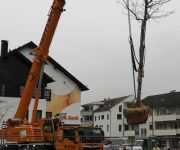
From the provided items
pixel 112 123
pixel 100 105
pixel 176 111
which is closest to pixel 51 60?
pixel 176 111

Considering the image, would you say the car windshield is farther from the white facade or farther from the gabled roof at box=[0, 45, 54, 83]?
the white facade

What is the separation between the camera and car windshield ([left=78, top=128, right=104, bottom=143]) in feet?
82.4

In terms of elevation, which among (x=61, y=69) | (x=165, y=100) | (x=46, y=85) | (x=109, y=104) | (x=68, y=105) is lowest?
(x=68, y=105)

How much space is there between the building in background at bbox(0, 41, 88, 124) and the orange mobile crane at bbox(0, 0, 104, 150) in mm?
22153

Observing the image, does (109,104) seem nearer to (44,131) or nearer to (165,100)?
(165,100)

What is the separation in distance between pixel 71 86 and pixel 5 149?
32966 mm

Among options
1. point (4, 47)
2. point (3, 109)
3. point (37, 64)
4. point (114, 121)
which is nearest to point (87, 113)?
point (114, 121)

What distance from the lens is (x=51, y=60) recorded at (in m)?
56.2

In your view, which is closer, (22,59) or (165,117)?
(22,59)

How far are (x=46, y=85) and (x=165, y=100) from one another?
1995 inches

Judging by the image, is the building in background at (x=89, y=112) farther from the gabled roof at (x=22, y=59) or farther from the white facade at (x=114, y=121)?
the gabled roof at (x=22, y=59)

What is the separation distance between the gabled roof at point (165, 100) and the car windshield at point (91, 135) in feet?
229

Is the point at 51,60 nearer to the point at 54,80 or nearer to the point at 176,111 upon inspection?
the point at 54,80

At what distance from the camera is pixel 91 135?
2559 cm
